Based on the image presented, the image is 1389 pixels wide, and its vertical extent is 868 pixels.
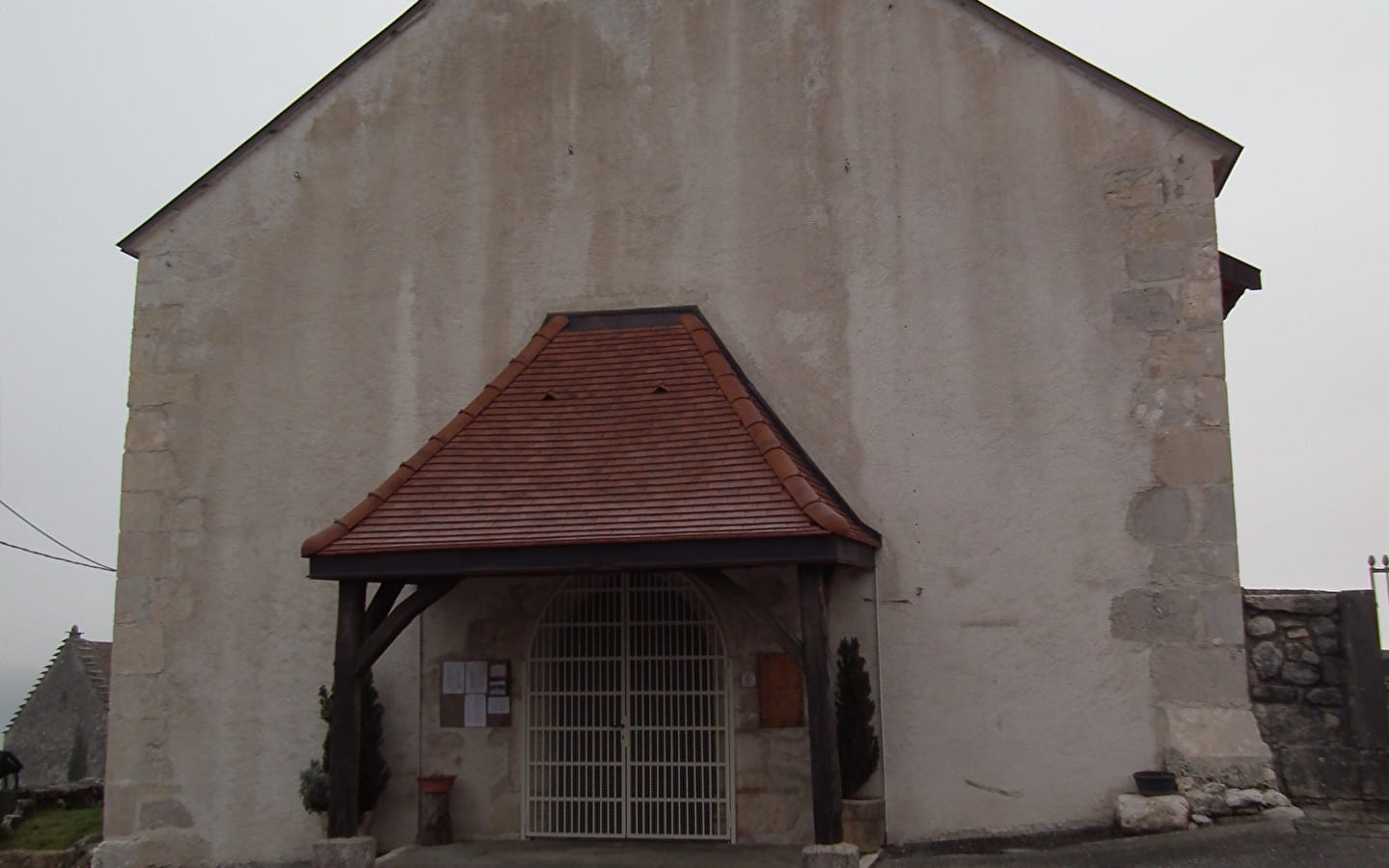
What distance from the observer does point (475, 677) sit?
888 cm

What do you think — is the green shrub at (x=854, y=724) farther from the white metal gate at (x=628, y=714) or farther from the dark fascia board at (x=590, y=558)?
the white metal gate at (x=628, y=714)

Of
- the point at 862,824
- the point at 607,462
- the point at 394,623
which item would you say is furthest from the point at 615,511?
the point at 862,824

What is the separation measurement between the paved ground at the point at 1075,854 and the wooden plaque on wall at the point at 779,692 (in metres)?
0.83

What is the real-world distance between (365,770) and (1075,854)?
474 cm

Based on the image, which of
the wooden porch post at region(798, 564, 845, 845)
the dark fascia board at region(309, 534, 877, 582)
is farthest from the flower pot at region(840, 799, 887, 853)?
the dark fascia board at region(309, 534, 877, 582)

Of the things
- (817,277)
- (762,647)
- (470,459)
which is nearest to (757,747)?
(762,647)

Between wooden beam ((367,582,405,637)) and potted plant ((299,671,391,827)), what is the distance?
492 mm

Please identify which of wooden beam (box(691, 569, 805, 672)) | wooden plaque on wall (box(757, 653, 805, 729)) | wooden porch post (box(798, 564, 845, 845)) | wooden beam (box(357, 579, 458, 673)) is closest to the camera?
wooden porch post (box(798, 564, 845, 845))

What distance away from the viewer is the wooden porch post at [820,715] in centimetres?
711

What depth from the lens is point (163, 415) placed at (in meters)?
9.64

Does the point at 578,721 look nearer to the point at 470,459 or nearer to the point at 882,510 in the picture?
the point at 470,459

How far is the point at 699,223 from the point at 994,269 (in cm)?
223

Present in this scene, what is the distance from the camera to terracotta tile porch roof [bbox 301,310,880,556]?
24.8ft

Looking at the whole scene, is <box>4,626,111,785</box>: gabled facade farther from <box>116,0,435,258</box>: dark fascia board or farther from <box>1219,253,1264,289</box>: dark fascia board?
<box>1219,253,1264,289</box>: dark fascia board
